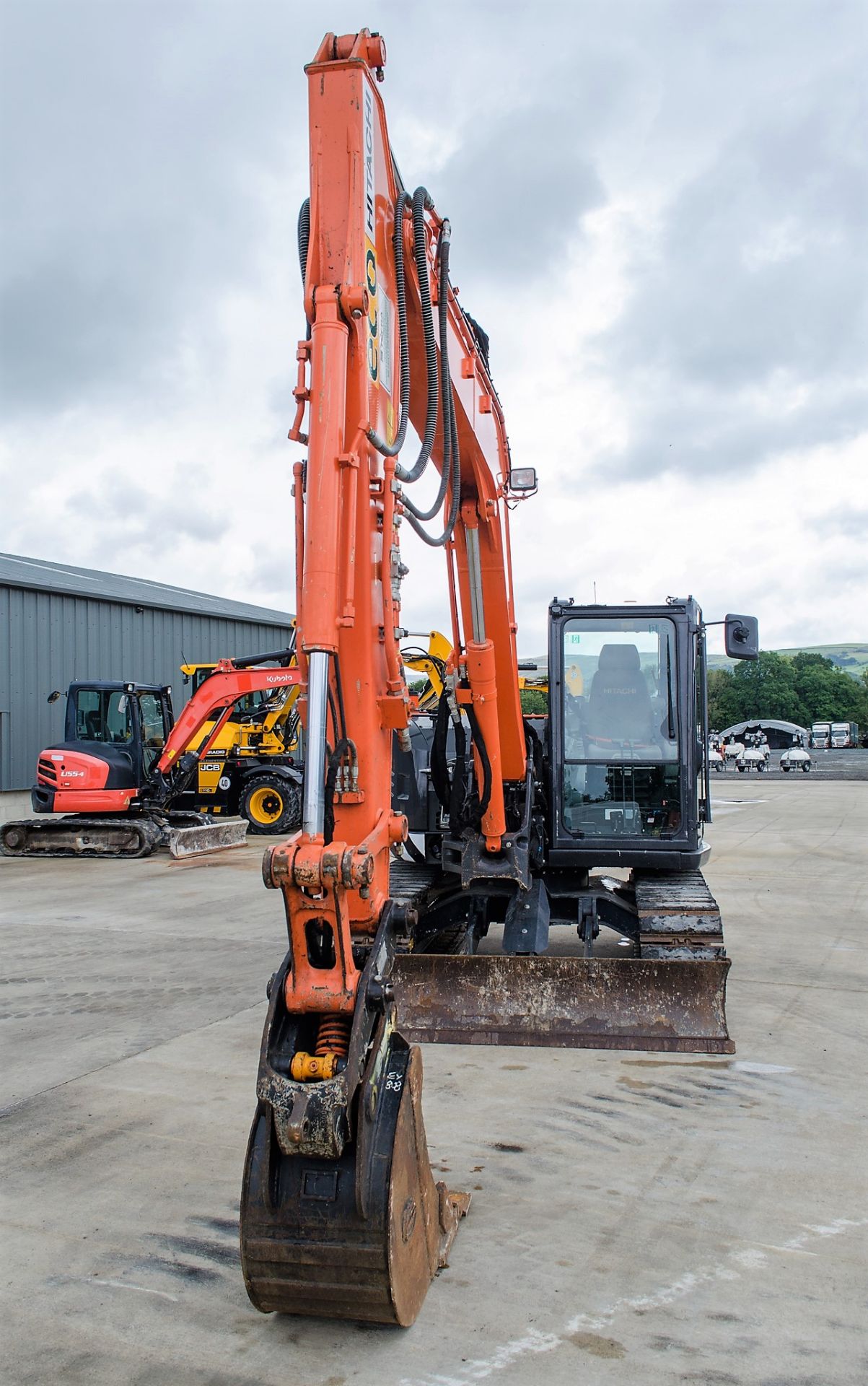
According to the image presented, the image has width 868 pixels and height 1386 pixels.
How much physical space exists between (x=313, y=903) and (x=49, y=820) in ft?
44.8

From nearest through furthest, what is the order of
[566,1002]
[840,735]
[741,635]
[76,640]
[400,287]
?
[400,287] < [566,1002] < [741,635] < [76,640] < [840,735]

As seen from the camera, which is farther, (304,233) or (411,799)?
(411,799)

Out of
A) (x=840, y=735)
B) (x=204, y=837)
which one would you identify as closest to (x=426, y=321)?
(x=204, y=837)

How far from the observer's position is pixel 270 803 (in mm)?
18109

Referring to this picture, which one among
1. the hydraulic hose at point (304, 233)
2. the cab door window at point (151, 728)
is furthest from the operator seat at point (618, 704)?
the cab door window at point (151, 728)

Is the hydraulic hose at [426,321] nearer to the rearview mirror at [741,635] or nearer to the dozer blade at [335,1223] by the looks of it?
the dozer blade at [335,1223]

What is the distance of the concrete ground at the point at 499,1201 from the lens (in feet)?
9.78

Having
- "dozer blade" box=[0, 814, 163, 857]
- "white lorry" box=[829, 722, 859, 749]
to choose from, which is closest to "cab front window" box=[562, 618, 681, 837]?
"dozer blade" box=[0, 814, 163, 857]

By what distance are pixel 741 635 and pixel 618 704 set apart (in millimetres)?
882

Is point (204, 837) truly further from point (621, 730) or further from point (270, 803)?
point (621, 730)

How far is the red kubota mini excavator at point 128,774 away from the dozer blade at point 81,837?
12mm

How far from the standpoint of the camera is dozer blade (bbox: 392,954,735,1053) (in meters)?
5.64

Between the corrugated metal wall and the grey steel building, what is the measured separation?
0.06 feet

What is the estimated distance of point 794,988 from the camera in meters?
7.03
